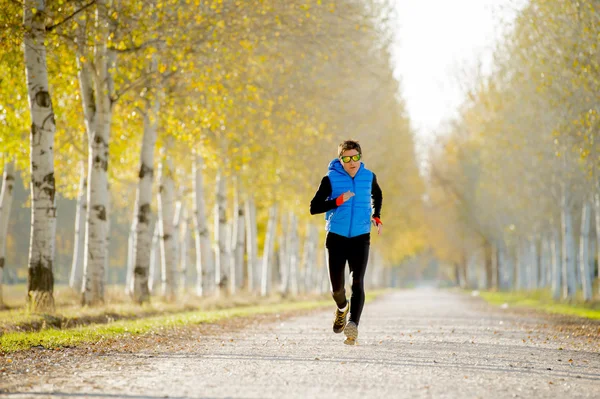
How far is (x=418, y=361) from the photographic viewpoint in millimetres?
8414

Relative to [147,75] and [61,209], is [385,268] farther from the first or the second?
[147,75]

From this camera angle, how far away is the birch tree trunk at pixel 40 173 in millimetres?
13422

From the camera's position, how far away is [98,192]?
16.7 m

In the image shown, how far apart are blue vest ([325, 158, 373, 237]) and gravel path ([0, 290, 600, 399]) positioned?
1.38m

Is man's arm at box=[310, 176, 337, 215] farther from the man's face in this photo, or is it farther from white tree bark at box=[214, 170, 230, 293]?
white tree bark at box=[214, 170, 230, 293]

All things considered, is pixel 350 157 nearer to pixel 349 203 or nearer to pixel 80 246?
pixel 349 203

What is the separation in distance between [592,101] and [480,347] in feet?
39.3

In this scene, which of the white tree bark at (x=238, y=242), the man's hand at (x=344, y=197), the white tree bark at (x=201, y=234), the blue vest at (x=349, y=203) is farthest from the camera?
the white tree bark at (x=238, y=242)

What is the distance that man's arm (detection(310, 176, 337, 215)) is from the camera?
9.02m

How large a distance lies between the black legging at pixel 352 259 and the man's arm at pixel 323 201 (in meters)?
0.41

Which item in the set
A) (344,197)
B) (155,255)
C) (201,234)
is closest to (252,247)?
(155,255)

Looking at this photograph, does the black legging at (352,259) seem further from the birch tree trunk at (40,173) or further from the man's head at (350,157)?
the birch tree trunk at (40,173)


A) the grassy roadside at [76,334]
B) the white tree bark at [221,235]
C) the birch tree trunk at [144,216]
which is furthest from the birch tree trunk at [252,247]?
the grassy roadside at [76,334]

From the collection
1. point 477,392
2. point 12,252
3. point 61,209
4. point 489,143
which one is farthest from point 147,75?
point 61,209
